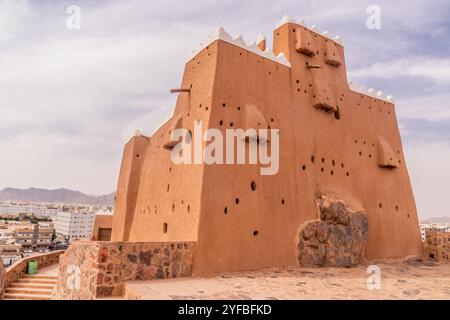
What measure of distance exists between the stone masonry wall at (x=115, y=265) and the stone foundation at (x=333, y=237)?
4700 millimetres

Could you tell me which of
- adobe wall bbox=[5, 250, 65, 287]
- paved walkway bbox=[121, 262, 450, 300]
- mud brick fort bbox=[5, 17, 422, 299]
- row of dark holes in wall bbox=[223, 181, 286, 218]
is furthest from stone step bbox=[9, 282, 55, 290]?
row of dark holes in wall bbox=[223, 181, 286, 218]

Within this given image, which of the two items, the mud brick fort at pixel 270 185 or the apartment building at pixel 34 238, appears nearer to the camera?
the mud brick fort at pixel 270 185

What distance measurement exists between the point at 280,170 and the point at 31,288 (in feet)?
36.0

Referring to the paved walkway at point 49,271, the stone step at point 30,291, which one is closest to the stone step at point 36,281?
the paved walkway at point 49,271

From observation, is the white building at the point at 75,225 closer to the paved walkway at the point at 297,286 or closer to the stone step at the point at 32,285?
the stone step at the point at 32,285

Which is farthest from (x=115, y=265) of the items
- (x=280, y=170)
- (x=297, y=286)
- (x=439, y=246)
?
(x=439, y=246)

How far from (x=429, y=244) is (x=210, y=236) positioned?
526 inches

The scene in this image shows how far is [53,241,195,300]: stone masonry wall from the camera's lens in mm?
8109

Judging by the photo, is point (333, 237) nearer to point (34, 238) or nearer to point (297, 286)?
point (297, 286)

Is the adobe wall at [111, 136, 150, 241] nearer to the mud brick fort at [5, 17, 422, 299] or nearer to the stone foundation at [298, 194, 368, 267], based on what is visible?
the mud brick fort at [5, 17, 422, 299]

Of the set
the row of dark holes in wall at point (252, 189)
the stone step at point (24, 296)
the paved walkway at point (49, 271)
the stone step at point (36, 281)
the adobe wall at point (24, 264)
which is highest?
the row of dark holes in wall at point (252, 189)

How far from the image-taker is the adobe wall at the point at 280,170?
10617 millimetres

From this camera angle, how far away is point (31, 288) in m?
13.1
